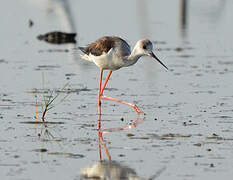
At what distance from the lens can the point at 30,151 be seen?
9711mm

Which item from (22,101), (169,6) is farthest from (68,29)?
(22,101)

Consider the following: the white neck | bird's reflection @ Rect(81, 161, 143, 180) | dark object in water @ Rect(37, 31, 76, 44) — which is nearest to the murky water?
bird's reflection @ Rect(81, 161, 143, 180)

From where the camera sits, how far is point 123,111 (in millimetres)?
13109

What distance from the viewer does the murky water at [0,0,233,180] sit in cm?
911

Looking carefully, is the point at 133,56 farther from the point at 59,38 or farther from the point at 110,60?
the point at 59,38

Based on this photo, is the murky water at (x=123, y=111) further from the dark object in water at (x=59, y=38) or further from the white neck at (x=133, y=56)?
the white neck at (x=133, y=56)

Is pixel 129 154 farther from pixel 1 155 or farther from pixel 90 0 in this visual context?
pixel 90 0

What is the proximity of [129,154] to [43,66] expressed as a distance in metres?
9.31

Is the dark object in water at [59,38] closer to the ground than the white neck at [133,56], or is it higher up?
closer to the ground

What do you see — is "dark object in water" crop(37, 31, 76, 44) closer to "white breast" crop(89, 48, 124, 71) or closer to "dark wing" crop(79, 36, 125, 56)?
"dark wing" crop(79, 36, 125, 56)

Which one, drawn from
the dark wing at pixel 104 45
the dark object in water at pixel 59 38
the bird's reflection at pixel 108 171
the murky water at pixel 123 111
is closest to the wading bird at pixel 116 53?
the dark wing at pixel 104 45

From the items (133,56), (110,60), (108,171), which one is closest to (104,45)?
(110,60)

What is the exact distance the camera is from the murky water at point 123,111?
911 cm

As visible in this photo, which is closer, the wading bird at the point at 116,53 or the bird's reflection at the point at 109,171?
the bird's reflection at the point at 109,171
